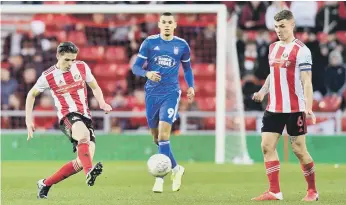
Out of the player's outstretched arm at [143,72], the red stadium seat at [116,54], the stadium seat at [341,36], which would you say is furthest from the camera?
the stadium seat at [341,36]

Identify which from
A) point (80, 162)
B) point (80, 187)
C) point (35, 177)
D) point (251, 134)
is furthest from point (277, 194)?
point (251, 134)

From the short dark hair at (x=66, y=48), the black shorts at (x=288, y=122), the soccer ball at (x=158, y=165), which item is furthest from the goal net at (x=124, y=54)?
the black shorts at (x=288, y=122)

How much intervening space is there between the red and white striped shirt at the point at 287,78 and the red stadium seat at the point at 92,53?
379 inches

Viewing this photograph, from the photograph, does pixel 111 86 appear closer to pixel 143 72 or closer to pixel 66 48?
pixel 143 72

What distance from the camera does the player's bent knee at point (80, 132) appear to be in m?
10.0

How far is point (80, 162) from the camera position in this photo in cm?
992

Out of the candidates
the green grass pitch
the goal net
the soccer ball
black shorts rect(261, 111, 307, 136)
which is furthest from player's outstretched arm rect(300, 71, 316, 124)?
the goal net

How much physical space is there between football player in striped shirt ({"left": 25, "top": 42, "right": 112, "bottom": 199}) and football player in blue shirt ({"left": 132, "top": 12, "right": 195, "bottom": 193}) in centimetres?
108

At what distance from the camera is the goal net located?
17.5 metres

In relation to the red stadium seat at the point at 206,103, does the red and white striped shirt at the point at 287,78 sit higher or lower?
higher

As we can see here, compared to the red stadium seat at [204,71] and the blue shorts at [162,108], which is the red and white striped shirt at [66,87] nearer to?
the blue shorts at [162,108]

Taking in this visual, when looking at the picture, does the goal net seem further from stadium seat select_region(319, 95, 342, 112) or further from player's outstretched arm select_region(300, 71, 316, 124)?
player's outstretched arm select_region(300, 71, 316, 124)

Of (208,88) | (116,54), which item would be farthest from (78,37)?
(208,88)

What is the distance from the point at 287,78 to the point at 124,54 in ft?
31.9
